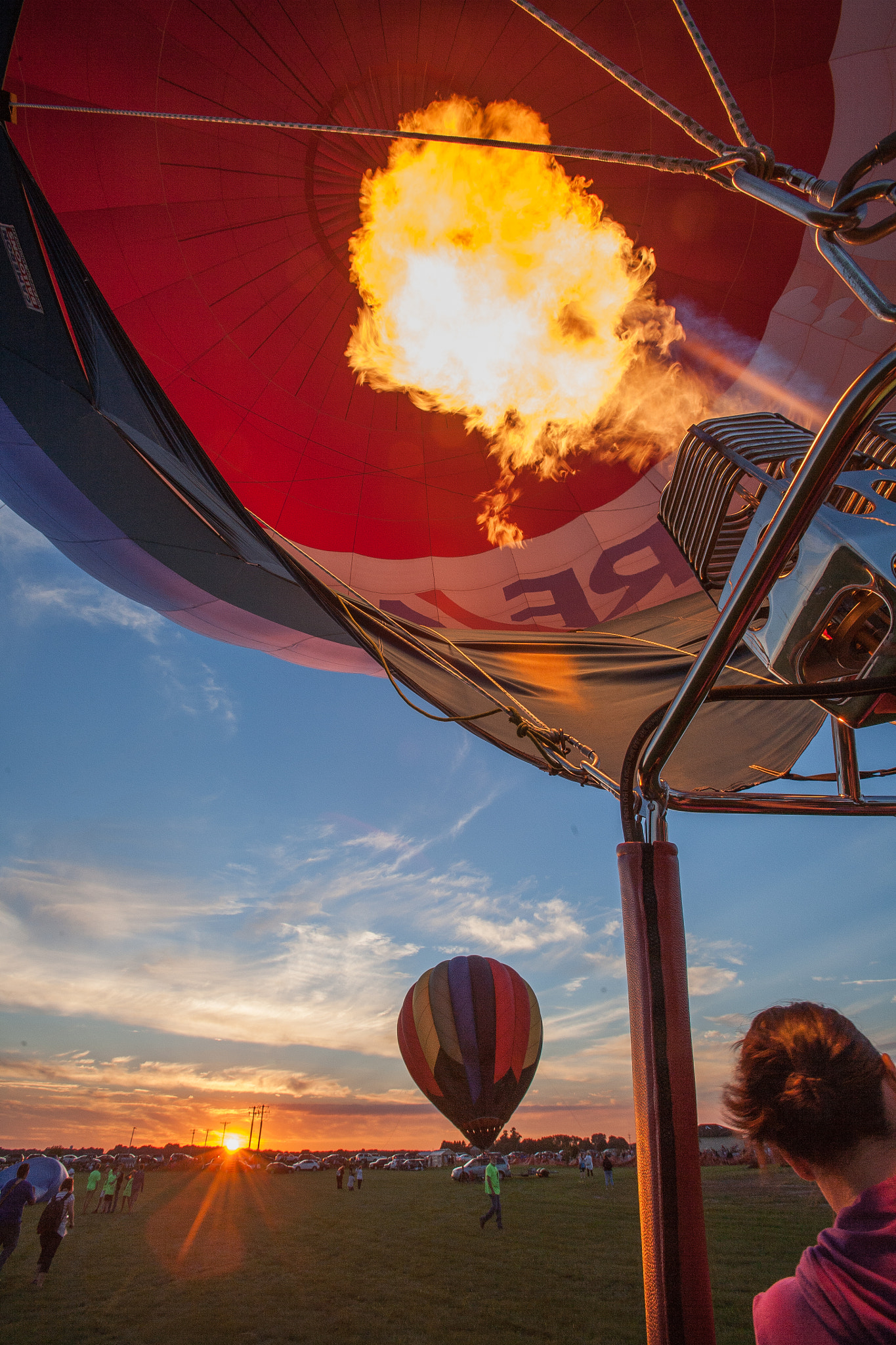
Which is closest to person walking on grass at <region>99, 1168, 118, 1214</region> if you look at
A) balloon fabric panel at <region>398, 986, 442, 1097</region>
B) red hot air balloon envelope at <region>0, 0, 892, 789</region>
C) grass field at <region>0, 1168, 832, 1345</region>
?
grass field at <region>0, 1168, 832, 1345</region>

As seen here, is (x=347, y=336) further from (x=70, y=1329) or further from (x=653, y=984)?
(x=70, y=1329)

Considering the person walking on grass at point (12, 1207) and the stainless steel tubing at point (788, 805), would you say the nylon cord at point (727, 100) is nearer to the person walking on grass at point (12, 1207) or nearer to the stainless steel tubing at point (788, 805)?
the stainless steel tubing at point (788, 805)

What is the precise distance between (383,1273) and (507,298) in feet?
31.1

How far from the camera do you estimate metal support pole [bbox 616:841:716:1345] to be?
87cm

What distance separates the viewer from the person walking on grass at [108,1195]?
51.8ft

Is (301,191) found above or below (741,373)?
above

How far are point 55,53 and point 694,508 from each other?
3281 millimetres

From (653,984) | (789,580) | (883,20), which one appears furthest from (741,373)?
(653,984)

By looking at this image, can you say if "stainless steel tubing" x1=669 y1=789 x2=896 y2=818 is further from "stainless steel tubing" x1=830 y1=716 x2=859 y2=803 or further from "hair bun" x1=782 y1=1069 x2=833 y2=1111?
"hair bun" x1=782 y1=1069 x2=833 y2=1111

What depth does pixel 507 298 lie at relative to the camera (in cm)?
384

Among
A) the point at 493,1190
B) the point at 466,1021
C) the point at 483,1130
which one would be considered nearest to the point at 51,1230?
the point at 493,1190

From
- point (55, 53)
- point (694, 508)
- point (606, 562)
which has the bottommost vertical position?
point (694, 508)

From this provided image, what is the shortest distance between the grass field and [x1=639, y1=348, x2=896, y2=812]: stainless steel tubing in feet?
2.43

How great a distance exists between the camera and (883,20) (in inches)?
130
